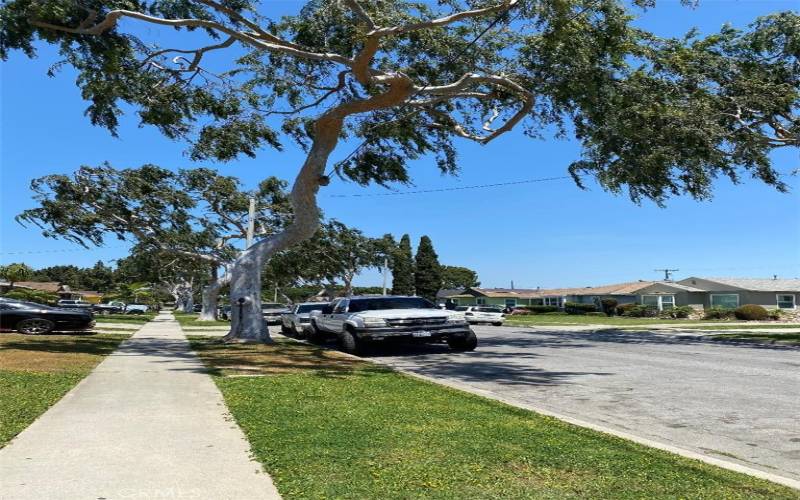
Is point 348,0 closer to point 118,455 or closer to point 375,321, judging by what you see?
point 375,321

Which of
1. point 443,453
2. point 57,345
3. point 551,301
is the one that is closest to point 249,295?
point 57,345

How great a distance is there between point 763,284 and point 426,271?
122 ft

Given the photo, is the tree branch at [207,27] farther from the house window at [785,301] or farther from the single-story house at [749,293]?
the house window at [785,301]

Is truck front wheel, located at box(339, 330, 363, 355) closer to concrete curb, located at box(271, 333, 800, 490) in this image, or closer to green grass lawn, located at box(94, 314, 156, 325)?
concrete curb, located at box(271, 333, 800, 490)

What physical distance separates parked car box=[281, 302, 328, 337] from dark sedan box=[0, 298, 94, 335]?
7.14 meters

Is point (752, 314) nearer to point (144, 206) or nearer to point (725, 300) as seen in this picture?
point (725, 300)

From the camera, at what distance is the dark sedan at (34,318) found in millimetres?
20625

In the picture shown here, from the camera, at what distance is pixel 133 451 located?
557 centimetres

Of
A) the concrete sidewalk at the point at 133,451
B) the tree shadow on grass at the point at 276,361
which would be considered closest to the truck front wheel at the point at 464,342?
the tree shadow on grass at the point at 276,361

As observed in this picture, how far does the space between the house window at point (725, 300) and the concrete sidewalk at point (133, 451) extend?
6352 cm

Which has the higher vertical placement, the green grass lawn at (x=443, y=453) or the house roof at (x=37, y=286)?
the house roof at (x=37, y=286)

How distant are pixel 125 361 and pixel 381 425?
8470 mm

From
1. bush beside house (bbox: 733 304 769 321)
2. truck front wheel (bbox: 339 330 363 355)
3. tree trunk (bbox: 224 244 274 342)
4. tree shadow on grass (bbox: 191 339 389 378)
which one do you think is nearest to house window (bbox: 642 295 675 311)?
bush beside house (bbox: 733 304 769 321)

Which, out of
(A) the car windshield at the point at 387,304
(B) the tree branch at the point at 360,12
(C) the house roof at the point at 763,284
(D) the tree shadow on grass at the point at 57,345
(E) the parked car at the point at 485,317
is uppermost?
(B) the tree branch at the point at 360,12
